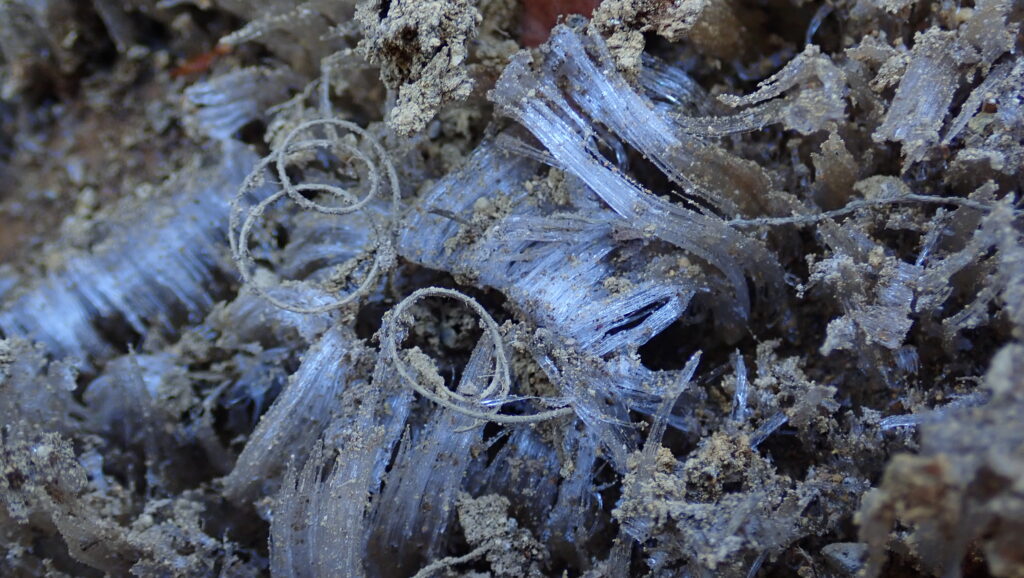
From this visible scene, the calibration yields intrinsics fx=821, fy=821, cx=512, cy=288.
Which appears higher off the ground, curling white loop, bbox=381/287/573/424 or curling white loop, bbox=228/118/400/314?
curling white loop, bbox=228/118/400/314

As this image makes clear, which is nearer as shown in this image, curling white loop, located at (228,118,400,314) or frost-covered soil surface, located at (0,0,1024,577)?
frost-covered soil surface, located at (0,0,1024,577)

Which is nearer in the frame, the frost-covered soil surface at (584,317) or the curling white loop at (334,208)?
the frost-covered soil surface at (584,317)

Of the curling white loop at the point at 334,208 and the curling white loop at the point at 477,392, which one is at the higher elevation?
the curling white loop at the point at 334,208

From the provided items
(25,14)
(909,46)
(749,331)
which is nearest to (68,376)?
(25,14)

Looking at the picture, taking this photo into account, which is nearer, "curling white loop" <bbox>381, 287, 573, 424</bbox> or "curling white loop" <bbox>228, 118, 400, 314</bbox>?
"curling white loop" <bbox>381, 287, 573, 424</bbox>

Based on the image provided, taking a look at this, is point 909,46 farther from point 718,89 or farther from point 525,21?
point 525,21

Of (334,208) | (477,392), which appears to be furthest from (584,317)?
(334,208)

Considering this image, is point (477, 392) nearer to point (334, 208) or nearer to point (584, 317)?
point (584, 317)
